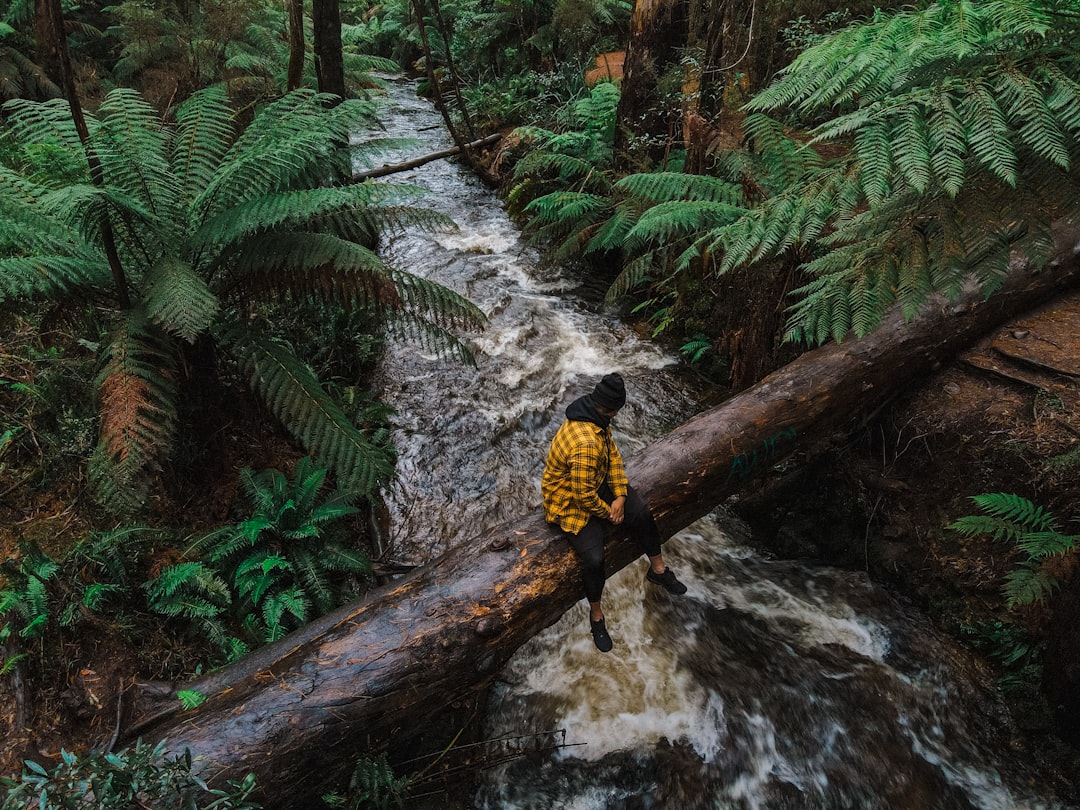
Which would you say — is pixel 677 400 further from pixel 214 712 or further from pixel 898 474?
pixel 214 712

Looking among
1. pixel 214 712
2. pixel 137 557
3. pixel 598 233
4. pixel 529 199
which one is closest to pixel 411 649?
pixel 214 712

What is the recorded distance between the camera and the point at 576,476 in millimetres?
2924

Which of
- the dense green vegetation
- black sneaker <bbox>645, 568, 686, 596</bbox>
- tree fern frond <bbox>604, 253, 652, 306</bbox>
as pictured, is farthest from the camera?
tree fern frond <bbox>604, 253, 652, 306</bbox>

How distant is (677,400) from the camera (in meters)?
5.70

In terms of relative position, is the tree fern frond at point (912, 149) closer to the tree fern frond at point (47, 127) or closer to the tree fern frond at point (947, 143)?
the tree fern frond at point (947, 143)

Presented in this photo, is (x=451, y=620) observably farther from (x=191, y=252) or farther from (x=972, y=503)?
(x=972, y=503)

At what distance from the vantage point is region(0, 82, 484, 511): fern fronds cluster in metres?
2.79

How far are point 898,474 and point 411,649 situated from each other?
11.2 ft

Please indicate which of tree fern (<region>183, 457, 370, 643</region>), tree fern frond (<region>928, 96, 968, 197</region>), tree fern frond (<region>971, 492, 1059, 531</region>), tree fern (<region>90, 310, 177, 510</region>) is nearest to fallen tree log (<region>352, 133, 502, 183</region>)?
tree fern (<region>90, 310, 177, 510</region>)

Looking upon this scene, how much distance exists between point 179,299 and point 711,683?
3.56 meters

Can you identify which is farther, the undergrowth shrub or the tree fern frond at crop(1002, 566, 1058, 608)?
the tree fern frond at crop(1002, 566, 1058, 608)

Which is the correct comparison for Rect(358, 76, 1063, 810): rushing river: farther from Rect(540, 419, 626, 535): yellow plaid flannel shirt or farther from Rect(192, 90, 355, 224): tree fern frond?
Rect(192, 90, 355, 224): tree fern frond

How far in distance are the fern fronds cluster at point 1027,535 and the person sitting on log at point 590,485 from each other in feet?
5.80

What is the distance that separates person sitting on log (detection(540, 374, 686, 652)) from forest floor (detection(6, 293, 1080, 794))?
193cm
